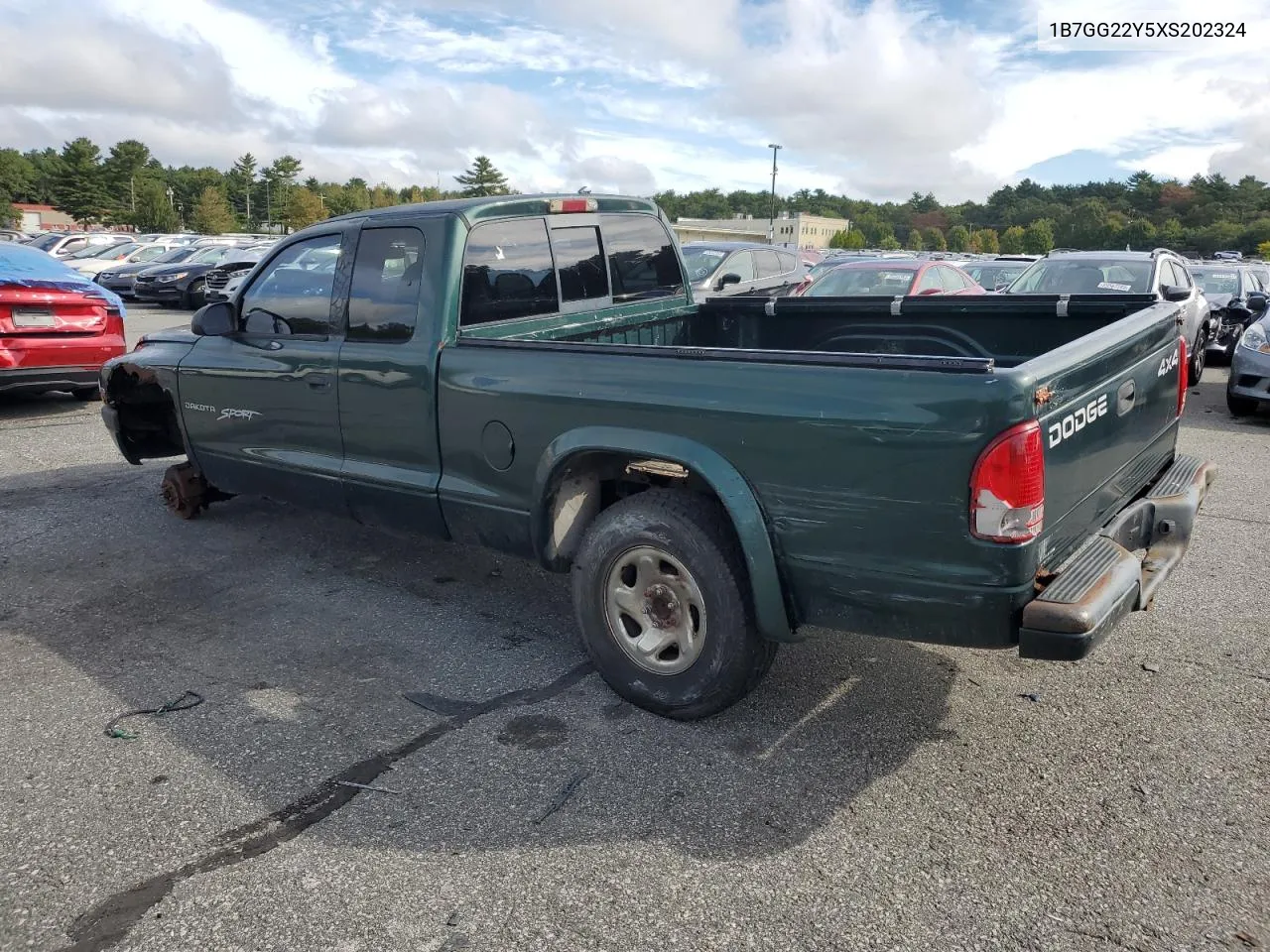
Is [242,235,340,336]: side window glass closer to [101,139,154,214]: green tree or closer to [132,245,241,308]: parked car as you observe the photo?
[132,245,241,308]: parked car

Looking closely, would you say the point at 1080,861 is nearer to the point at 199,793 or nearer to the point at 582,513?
the point at 582,513

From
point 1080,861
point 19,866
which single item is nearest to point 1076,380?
point 1080,861

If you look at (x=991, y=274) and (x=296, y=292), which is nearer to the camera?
(x=296, y=292)

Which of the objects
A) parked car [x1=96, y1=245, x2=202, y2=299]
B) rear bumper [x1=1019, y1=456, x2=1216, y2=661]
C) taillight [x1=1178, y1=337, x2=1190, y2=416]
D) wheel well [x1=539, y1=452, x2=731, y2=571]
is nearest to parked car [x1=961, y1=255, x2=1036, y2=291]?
taillight [x1=1178, y1=337, x2=1190, y2=416]

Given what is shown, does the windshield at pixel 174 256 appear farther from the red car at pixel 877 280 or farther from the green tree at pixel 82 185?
the green tree at pixel 82 185

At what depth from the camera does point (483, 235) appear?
4.27 metres

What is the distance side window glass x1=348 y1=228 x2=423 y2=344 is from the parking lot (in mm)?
1369

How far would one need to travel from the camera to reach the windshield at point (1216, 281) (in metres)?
14.8

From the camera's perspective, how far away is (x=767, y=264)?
13.7 meters

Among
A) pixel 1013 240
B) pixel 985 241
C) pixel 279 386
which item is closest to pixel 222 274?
pixel 279 386

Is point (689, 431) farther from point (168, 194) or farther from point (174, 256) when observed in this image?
point (168, 194)

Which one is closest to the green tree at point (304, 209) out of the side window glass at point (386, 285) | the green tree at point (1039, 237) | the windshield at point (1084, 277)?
the green tree at point (1039, 237)

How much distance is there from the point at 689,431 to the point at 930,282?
9.51 meters

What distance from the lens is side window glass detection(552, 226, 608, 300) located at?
4703mm
